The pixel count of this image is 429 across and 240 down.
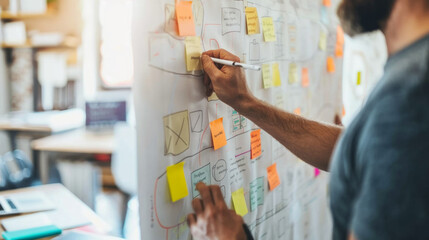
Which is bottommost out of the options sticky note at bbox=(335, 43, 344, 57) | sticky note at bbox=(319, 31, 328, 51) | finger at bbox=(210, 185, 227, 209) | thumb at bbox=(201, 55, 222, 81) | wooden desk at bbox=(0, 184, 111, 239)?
wooden desk at bbox=(0, 184, 111, 239)

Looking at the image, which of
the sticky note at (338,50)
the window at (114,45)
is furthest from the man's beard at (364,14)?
the window at (114,45)

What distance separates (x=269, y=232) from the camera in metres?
1.32

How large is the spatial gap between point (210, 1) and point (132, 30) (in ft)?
0.93

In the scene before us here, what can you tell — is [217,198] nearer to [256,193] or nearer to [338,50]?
[256,193]

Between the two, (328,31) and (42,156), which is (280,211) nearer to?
(328,31)

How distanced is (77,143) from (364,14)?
3.12 metres

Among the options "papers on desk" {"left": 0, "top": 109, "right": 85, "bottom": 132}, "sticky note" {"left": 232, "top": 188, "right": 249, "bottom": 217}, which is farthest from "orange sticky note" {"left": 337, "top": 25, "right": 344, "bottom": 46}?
"papers on desk" {"left": 0, "top": 109, "right": 85, "bottom": 132}

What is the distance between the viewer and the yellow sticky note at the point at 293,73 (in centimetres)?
145

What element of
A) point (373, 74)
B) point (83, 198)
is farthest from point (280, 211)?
point (83, 198)

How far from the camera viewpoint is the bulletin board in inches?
31.6

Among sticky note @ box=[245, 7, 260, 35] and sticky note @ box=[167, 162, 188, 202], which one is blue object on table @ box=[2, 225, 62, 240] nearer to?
sticky note @ box=[167, 162, 188, 202]

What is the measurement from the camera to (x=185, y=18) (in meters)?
0.87

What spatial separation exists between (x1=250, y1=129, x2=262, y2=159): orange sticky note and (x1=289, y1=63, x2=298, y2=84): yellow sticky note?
34cm

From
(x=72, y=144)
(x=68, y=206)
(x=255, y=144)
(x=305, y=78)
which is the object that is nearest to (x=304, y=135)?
(x=255, y=144)
